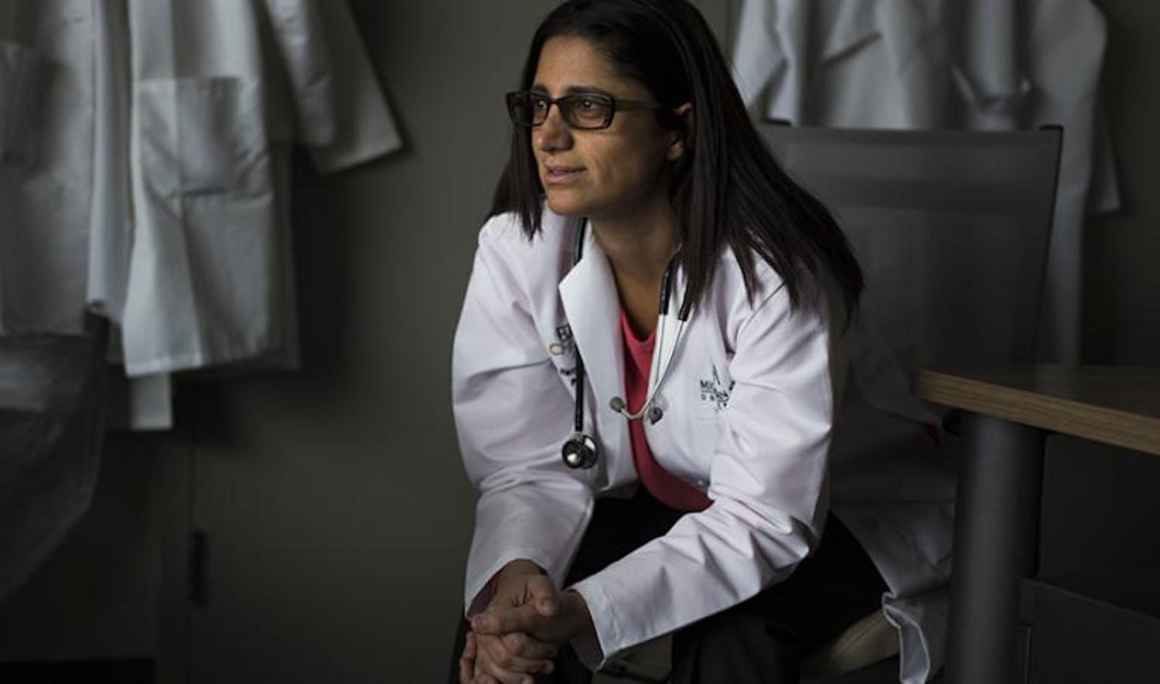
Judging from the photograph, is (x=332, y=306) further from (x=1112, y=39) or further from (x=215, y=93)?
(x=1112, y=39)

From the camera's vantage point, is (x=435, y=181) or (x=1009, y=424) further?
(x=435, y=181)

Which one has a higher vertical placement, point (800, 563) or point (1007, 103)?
point (1007, 103)

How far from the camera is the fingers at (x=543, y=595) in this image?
1376 millimetres

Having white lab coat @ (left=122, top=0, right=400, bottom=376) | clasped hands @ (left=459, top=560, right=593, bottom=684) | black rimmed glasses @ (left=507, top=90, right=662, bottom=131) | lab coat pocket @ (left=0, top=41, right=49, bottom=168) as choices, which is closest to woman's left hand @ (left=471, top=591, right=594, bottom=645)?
clasped hands @ (left=459, top=560, right=593, bottom=684)

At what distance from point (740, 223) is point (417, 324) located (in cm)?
91

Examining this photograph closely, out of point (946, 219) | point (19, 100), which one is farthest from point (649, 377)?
point (19, 100)

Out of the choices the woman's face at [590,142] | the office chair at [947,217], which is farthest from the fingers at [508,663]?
the office chair at [947,217]

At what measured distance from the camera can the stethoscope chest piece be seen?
163cm

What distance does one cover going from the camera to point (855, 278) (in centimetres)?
159

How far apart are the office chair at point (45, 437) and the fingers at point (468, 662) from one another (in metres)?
0.82

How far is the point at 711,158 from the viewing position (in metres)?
1.54

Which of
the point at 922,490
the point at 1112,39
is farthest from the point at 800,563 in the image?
the point at 1112,39

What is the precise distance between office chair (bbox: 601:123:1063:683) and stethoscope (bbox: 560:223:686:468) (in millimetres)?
416

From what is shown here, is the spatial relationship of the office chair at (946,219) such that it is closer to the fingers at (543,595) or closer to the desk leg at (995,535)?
the desk leg at (995,535)
